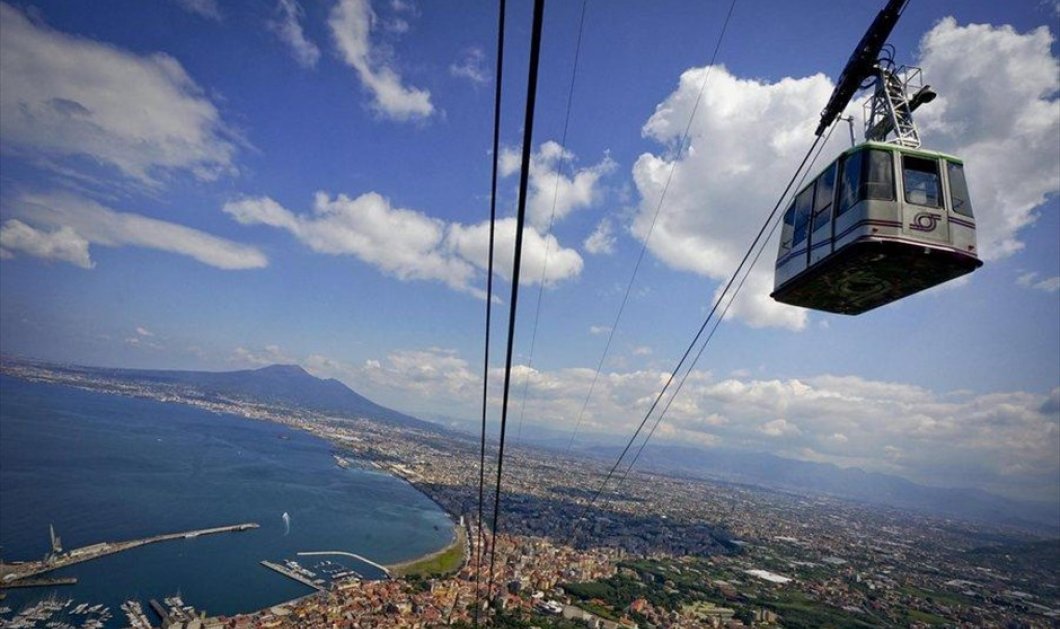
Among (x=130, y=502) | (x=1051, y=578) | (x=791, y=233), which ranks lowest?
(x=130, y=502)

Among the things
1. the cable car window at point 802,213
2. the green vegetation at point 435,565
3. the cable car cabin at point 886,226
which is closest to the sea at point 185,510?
the green vegetation at point 435,565

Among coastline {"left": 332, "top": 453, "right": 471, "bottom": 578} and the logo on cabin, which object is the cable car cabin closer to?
the logo on cabin

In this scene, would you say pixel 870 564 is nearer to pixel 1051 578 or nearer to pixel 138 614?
pixel 1051 578

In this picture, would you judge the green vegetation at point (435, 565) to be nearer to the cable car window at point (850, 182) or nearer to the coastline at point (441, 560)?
the coastline at point (441, 560)

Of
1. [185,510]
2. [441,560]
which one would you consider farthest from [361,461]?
[441,560]

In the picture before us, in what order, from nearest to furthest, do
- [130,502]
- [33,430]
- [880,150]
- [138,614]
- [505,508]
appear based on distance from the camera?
[880,150] < [138,614] < [130,502] < [505,508] < [33,430]

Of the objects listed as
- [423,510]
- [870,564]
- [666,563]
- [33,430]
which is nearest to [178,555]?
[423,510]

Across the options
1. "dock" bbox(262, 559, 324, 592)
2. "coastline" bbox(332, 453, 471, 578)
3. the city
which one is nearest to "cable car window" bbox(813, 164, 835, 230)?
the city

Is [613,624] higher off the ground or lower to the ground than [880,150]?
lower
